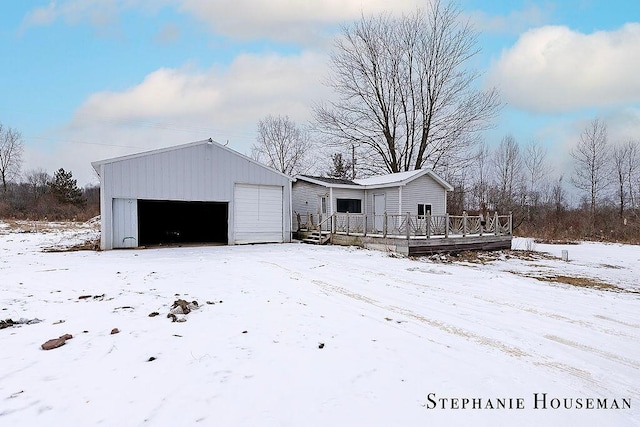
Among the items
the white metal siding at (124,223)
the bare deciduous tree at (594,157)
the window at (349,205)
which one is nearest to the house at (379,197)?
the window at (349,205)

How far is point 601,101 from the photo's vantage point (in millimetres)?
24000

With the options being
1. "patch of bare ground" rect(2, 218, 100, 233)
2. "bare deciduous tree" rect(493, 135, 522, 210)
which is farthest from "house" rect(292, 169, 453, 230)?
"bare deciduous tree" rect(493, 135, 522, 210)

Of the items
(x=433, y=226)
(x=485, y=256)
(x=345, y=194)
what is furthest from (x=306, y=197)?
(x=485, y=256)

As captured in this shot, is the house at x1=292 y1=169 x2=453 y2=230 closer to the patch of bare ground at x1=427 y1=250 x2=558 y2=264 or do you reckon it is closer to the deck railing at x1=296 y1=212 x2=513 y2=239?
the deck railing at x1=296 y1=212 x2=513 y2=239

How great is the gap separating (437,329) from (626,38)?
64.6 feet

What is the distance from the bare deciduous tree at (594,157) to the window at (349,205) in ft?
77.0

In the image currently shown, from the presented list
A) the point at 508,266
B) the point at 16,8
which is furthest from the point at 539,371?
the point at 16,8

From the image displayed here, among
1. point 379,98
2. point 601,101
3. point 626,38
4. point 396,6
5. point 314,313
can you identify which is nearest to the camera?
point 314,313

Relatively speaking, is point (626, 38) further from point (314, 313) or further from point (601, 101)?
point (314, 313)

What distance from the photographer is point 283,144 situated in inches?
1590

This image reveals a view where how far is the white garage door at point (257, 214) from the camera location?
53.3 ft

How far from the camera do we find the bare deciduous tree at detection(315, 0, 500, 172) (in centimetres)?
2647

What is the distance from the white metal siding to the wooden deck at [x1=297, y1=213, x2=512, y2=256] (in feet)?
26.0

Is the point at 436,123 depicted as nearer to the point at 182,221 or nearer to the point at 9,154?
the point at 182,221
